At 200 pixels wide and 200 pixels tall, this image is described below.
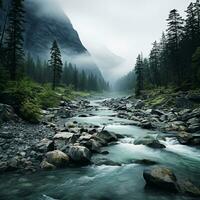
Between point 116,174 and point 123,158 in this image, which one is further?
point 123,158

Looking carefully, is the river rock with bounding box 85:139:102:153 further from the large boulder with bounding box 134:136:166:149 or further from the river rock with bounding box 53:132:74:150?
the large boulder with bounding box 134:136:166:149

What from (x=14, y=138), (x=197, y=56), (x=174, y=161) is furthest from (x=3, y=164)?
(x=197, y=56)

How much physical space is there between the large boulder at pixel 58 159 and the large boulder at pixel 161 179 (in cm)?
473

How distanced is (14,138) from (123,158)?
7592mm

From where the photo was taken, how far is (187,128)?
2384cm

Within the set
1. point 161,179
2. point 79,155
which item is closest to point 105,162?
point 79,155

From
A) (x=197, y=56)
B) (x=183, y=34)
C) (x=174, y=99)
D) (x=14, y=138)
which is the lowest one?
(x=14, y=138)

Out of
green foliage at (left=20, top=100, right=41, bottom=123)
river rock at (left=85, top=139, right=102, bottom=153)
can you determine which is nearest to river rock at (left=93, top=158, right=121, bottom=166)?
river rock at (left=85, top=139, right=102, bottom=153)

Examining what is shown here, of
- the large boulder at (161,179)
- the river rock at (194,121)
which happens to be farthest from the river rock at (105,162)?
the river rock at (194,121)

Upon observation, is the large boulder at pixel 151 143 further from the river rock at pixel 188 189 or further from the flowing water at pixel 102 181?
the river rock at pixel 188 189

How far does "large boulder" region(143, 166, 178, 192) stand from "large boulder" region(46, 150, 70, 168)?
473 centimetres

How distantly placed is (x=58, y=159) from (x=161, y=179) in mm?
5901

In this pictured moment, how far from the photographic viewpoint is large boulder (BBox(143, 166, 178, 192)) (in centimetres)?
1066

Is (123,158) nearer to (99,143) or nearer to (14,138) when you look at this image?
(99,143)
